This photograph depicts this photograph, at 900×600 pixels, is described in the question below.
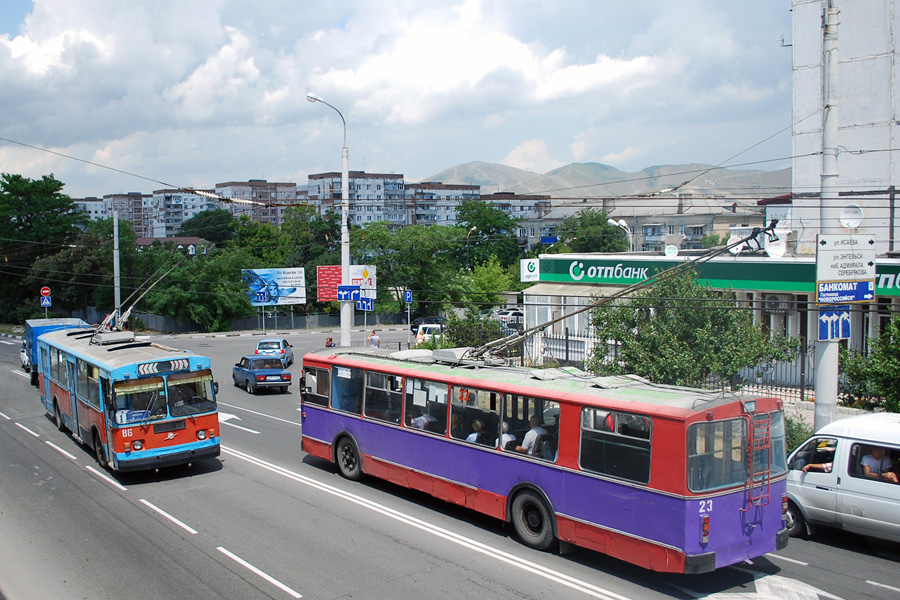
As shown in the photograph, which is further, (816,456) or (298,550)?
(816,456)

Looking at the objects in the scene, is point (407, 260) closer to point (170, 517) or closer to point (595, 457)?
point (170, 517)

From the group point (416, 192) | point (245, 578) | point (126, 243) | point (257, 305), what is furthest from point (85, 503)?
point (416, 192)

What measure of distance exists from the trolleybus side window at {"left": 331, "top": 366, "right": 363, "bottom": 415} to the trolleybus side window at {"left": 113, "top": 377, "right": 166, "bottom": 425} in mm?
3421

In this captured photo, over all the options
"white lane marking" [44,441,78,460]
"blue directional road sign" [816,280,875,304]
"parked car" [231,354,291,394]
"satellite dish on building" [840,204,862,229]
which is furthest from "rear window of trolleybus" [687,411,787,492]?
"parked car" [231,354,291,394]

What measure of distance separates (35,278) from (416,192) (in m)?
91.3

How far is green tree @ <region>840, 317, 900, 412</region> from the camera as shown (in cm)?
1659

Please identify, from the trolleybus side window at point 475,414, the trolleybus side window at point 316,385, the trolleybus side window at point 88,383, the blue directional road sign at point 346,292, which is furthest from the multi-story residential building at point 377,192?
the trolleybus side window at point 475,414

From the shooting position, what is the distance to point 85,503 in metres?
13.1

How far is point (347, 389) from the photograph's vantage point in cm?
1459

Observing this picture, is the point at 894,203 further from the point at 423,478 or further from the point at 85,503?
the point at 85,503

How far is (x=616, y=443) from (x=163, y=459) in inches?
370

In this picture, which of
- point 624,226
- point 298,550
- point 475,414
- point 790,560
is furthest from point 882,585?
point 624,226

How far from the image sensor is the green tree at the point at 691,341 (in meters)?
18.4

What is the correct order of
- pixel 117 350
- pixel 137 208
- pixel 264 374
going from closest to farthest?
1. pixel 117 350
2. pixel 264 374
3. pixel 137 208
